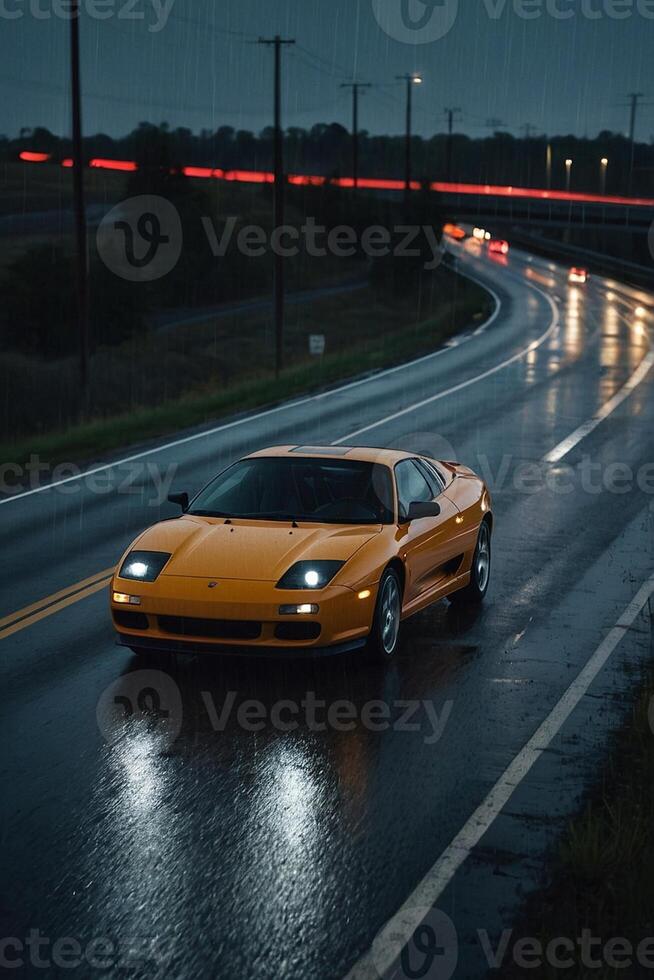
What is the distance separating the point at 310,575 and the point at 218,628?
730mm

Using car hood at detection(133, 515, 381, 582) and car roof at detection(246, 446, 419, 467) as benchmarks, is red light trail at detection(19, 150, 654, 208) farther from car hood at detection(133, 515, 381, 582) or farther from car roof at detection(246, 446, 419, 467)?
car hood at detection(133, 515, 381, 582)

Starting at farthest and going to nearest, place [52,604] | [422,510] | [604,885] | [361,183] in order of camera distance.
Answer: [361,183] < [52,604] < [422,510] < [604,885]

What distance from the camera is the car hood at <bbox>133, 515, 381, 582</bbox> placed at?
9062 millimetres

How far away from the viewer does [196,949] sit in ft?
17.2

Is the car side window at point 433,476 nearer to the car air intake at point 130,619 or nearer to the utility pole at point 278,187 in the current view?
the car air intake at point 130,619

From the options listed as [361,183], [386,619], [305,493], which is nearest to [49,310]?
[305,493]

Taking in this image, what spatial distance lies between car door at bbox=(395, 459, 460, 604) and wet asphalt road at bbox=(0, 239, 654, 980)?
1.64 ft

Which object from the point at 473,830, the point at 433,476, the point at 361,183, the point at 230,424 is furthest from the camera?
the point at 361,183

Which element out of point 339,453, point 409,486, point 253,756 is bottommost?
point 253,756

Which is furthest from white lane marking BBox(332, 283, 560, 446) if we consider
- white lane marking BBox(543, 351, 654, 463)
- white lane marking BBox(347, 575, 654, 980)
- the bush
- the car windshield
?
the bush

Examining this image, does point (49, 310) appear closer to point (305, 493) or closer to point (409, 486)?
point (409, 486)

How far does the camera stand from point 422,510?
998cm

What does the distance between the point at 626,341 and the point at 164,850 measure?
4033 centimetres

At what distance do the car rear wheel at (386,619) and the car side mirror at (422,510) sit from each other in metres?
0.50
